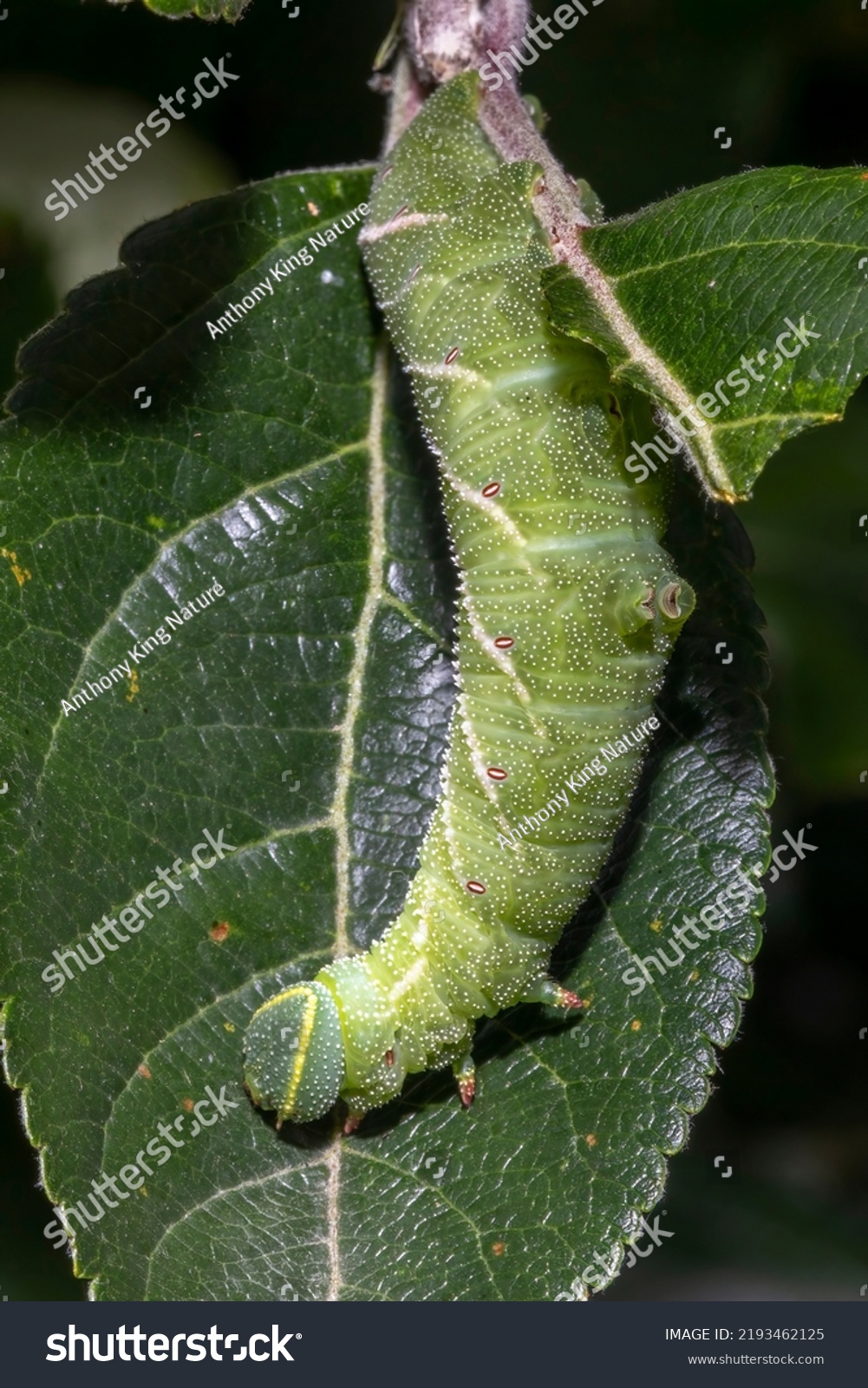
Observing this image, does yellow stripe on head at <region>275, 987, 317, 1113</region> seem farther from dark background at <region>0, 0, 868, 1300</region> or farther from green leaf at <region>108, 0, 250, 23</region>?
green leaf at <region>108, 0, 250, 23</region>

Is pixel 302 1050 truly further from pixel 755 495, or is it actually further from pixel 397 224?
pixel 755 495

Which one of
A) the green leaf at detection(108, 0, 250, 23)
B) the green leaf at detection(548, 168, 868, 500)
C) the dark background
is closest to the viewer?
the green leaf at detection(548, 168, 868, 500)

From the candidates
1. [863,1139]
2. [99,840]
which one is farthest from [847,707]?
[99,840]

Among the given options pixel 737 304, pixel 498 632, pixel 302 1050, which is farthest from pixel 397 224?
pixel 302 1050

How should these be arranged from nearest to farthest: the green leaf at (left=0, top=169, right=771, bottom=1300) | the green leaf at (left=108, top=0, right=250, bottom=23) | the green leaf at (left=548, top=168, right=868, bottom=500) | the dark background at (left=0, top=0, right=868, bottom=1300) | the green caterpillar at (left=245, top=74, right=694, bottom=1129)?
the green leaf at (left=548, top=168, right=868, bottom=500), the green leaf at (left=108, top=0, right=250, bottom=23), the green caterpillar at (left=245, top=74, right=694, bottom=1129), the green leaf at (left=0, top=169, right=771, bottom=1300), the dark background at (left=0, top=0, right=868, bottom=1300)

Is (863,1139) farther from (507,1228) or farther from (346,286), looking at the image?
(346,286)

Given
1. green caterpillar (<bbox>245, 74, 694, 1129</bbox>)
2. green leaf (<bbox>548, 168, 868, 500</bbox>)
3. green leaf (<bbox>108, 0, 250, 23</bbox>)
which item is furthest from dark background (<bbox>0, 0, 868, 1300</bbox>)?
green leaf (<bbox>548, 168, 868, 500</bbox>)

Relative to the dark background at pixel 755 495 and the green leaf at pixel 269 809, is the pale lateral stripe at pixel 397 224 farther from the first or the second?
A: the dark background at pixel 755 495
